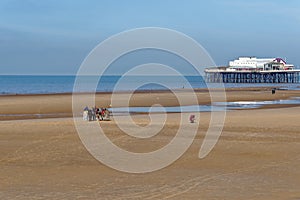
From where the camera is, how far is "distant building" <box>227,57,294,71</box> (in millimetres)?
145500

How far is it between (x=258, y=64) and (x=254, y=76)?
3.96 metres

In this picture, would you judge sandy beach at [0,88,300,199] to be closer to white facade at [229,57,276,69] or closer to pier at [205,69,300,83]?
pier at [205,69,300,83]

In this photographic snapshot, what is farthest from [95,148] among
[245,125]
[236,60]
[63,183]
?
[236,60]

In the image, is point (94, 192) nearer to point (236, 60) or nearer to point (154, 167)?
point (154, 167)

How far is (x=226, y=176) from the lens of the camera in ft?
43.4

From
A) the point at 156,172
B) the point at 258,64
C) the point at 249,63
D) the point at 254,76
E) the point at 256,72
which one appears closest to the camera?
the point at 156,172

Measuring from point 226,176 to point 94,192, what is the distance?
11.5 feet

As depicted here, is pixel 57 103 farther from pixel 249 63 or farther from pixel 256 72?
pixel 249 63

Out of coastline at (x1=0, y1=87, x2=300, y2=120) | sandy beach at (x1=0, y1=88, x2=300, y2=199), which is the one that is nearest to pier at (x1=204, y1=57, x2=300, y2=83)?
coastline at (x1=0, y1=87, x2=300, y2=120)

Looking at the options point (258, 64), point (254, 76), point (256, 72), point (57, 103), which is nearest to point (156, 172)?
→ point (57, 103)

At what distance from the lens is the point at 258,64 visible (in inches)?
5940

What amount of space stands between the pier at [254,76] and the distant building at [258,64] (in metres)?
1.57

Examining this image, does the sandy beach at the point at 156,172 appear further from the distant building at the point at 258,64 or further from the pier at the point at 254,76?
the distant building at the point at 258,64

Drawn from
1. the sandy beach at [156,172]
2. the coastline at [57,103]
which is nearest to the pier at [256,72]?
the coastline at [57,103]
